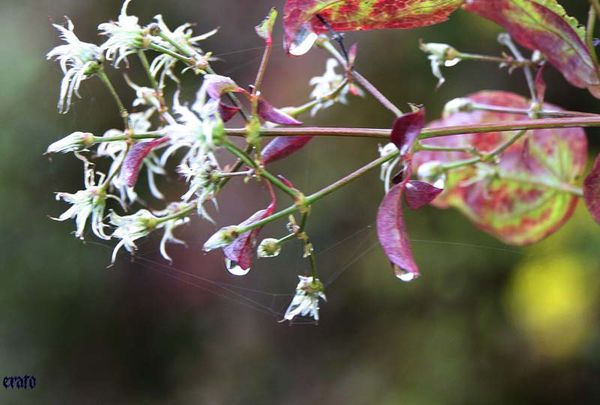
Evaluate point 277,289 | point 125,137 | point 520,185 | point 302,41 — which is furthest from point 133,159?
point 277,289

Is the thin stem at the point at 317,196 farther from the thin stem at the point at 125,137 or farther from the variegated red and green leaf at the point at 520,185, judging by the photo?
the variegated red and green leaf at the point at 520,185

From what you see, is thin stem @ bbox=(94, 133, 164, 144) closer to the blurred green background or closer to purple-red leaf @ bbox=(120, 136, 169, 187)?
purple-red leaf @ bbox=(120, 136, 169, 187)

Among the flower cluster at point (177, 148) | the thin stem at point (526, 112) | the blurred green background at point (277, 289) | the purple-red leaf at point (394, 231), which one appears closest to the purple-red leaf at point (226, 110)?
the flower cluster at point (177, 148)

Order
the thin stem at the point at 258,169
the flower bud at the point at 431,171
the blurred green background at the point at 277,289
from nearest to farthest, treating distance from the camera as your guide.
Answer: the thin stem at the point at 258,169, the flower bud at the point at 431,171, the blurred green background at the point at 277,289

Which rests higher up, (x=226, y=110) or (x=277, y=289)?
(x=226, y=110)

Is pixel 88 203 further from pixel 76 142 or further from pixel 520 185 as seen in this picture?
pixel 520 185

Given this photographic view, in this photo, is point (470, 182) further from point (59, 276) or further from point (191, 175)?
point (59, 276)

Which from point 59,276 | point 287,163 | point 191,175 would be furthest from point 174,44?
point 59,276
